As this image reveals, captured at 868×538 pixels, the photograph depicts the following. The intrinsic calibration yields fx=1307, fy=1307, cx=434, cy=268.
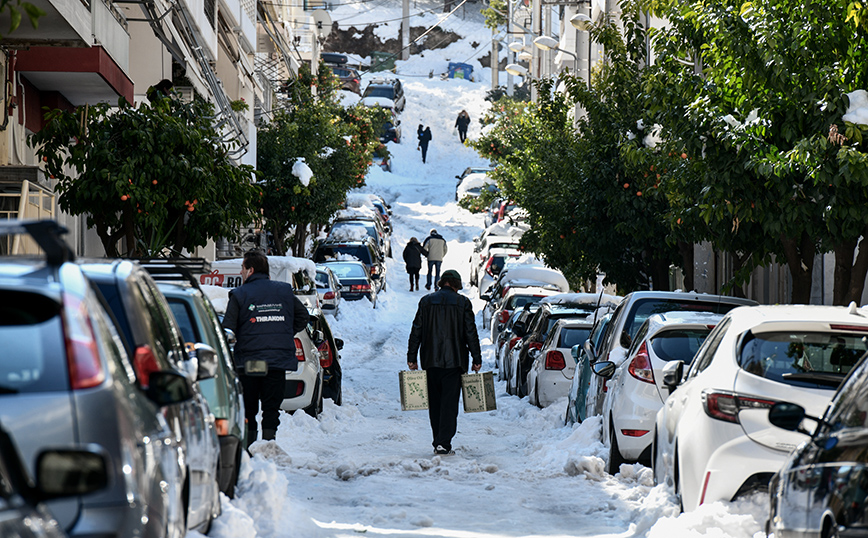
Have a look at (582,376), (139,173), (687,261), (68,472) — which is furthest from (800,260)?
(68,472)

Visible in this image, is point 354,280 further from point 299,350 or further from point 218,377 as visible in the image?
point 218,377

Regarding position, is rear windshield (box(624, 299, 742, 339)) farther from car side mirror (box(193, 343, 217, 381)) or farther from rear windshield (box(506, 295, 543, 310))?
rear windshield (box(506, 295, 543, 310))

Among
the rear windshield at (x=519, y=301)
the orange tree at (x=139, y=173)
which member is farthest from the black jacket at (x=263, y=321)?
the rear windshield at (x=519, y=301)

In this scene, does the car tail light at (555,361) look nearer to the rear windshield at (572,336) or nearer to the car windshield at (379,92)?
the rear windshield at (572,336)

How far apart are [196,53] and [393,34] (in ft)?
294

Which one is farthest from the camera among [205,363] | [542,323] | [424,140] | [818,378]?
[424,140]

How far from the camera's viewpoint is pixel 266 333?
11.6 meters

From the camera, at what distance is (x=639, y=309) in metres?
12.1

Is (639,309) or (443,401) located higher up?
(639,309)

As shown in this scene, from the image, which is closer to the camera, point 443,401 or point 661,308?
point 661,308

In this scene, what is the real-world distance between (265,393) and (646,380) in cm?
340

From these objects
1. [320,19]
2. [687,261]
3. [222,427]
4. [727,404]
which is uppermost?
[320,19]

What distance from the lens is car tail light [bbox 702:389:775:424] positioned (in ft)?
22.6

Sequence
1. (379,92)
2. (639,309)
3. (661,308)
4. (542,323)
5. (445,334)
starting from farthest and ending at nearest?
(379,92), (542,323), (445,334), (639,309), (661,308)
